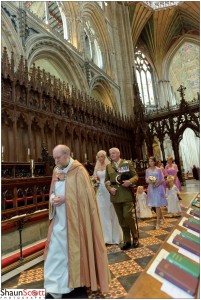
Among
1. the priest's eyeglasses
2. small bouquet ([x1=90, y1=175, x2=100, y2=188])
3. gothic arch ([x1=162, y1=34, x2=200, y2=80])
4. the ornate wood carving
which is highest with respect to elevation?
gothic arch ([x1=162, y1=34, x2=200, y2=80])

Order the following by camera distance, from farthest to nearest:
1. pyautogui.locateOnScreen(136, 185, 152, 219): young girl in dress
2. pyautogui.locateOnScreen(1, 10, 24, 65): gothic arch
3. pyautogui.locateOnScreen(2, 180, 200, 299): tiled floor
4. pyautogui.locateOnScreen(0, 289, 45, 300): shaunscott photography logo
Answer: pyautogui.locateOnScreen(1, 10, 24, 65): gothic arch < pyautogui.locateOnScreen(136, 185, 152, 219): young girl in dress < pyautogui.locateOnScreen(2, 180, 200, 299): tiled floor < pyautogui.locateOnScreen(0, 289, 45, 300): shaunscott photography logo

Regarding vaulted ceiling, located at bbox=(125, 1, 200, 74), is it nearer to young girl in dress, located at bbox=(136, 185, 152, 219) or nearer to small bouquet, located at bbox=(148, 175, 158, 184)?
young girl in dress, located at bbox=(136, 185, 152, 219)

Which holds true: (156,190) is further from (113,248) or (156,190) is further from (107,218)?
(113,248)

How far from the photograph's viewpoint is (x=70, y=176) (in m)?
2.49

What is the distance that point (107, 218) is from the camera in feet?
14.0

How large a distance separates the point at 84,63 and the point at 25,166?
9.30m

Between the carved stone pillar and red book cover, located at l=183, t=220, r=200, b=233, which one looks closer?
red book cover, located at l=183, t=220, r=200, b=233

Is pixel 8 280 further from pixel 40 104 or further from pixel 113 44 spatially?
pixel 113 44

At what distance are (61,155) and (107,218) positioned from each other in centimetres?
222

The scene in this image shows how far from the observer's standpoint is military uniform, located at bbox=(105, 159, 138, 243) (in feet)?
12.1

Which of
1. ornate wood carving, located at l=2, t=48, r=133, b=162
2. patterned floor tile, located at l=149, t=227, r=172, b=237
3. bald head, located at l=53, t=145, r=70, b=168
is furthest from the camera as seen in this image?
ornate wood carving, located at l=2, t=48, r=133, b=162

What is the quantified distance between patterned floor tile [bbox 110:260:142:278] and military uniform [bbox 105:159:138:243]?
0.70m

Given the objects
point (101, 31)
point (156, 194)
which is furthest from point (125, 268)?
point (101, 31)

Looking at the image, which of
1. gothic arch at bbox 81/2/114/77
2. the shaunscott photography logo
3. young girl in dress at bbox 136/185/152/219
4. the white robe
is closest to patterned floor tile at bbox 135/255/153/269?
the white robe
